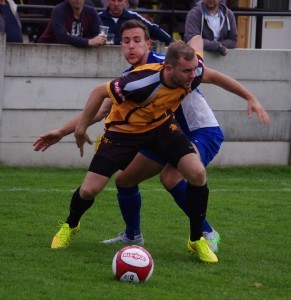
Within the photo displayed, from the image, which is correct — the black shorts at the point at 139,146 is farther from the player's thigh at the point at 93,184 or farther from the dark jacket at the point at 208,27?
the dark jacket at the point at 208,27

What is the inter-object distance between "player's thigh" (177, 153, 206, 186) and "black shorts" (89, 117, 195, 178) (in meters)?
0.05

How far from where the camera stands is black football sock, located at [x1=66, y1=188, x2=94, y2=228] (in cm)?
728

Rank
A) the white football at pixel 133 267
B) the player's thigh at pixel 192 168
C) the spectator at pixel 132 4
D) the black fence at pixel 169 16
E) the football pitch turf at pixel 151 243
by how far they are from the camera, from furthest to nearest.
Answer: the spectator at pixel 132 4 → the black fence at pixel 169 16 → the player's thigh at pixel 192 168 → the white football at pixel 133 267 → the football pitch turf at pixel 151 243

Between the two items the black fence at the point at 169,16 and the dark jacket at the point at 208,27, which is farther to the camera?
the black fence at the point at 169,16

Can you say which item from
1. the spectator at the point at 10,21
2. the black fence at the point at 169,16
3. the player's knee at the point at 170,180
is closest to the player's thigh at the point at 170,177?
the player's knee at the point at 170,180

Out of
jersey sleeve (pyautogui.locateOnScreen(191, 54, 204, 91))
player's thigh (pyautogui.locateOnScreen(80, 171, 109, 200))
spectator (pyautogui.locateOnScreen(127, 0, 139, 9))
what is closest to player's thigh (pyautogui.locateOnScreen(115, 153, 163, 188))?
player's thigh (pyautogui.locateOnScreen(80, 171, 109, 200))

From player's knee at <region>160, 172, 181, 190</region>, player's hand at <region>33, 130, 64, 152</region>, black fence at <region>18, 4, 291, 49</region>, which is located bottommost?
player's knee at <region>160, 172, 181, 190</region>

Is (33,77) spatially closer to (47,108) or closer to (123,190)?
(47,108)

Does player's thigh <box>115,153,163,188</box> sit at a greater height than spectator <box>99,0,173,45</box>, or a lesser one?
lesser

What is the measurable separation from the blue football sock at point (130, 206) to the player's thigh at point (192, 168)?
66 centimetres

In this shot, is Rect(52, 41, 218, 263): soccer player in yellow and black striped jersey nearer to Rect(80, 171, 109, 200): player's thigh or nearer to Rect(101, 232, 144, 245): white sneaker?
Rect(80, 171, 109, 200): player's thigh

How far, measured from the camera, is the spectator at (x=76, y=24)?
11773 millimetres

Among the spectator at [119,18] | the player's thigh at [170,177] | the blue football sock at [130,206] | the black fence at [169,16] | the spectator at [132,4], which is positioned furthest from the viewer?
the spectator at [132,4]

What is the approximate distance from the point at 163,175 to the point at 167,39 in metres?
5.18
